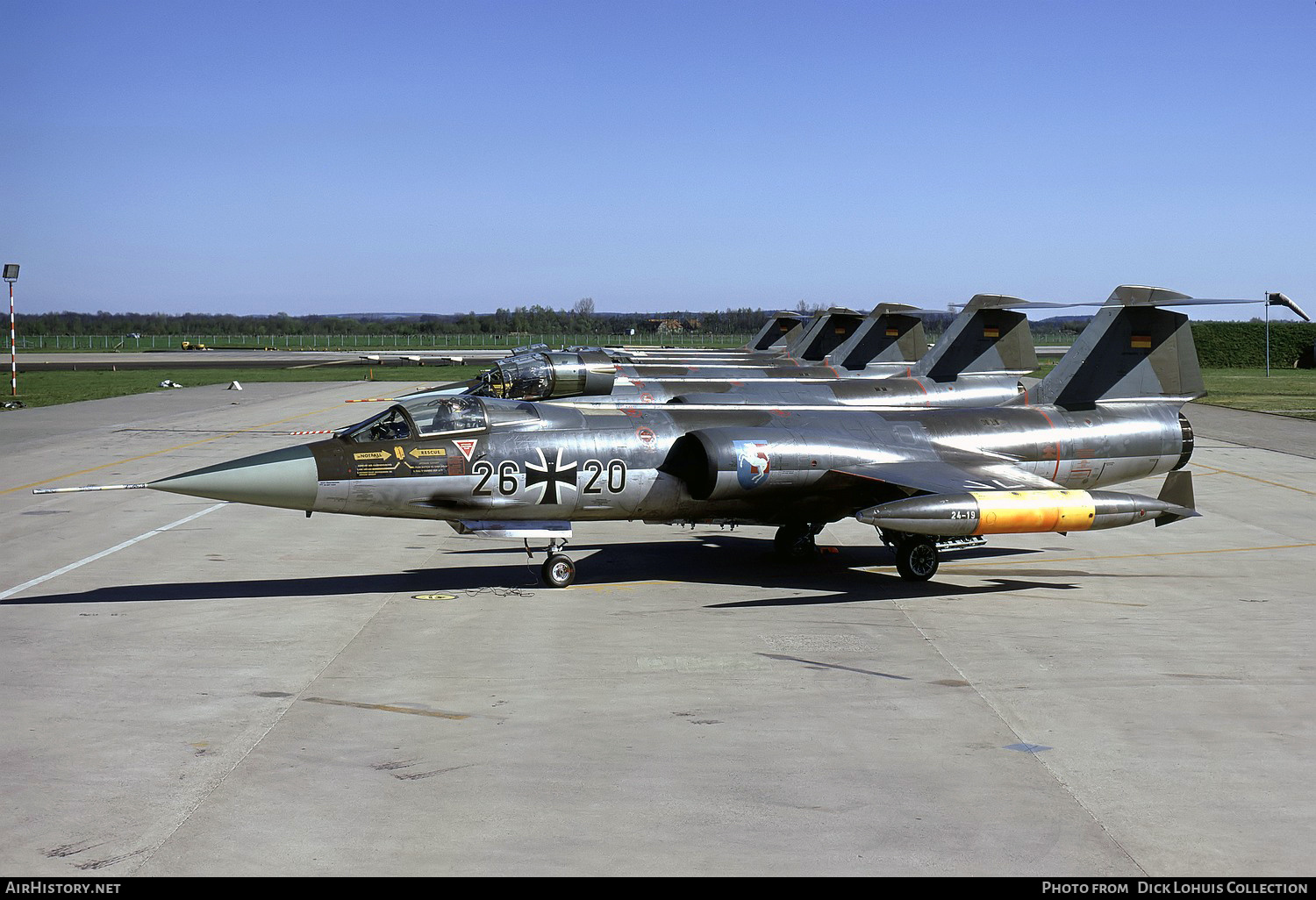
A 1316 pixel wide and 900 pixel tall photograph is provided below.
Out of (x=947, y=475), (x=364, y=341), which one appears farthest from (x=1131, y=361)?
(x=364, y=341)

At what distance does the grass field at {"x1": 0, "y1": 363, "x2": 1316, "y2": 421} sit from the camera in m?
44.7

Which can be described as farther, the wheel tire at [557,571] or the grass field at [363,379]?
the grass field at [363,379]

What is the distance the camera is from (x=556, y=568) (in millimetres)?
14609

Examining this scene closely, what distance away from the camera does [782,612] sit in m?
13.4

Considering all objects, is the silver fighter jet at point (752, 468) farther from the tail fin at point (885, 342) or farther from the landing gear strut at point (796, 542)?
the tail fin at point (885, 342)

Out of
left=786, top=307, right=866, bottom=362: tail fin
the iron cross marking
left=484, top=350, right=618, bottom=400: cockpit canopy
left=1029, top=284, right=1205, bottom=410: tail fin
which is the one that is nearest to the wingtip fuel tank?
the iron cross marking

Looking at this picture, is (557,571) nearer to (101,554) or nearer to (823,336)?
(101,554)

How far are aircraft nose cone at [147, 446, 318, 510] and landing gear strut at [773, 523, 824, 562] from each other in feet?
22.5

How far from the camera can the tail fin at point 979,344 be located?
78.1 feet

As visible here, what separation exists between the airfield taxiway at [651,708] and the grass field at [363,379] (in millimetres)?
30183

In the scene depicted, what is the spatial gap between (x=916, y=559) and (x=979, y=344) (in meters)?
10.1

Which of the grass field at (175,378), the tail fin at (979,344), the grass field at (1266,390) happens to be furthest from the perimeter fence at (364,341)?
the tail fin at (979,344)

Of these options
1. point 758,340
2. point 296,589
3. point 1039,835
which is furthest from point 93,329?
point 1039,835

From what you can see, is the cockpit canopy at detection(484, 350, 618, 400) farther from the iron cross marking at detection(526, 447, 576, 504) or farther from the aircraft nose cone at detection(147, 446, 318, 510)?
the aircraft nose cone at detection(147, 446, 318, 510)
